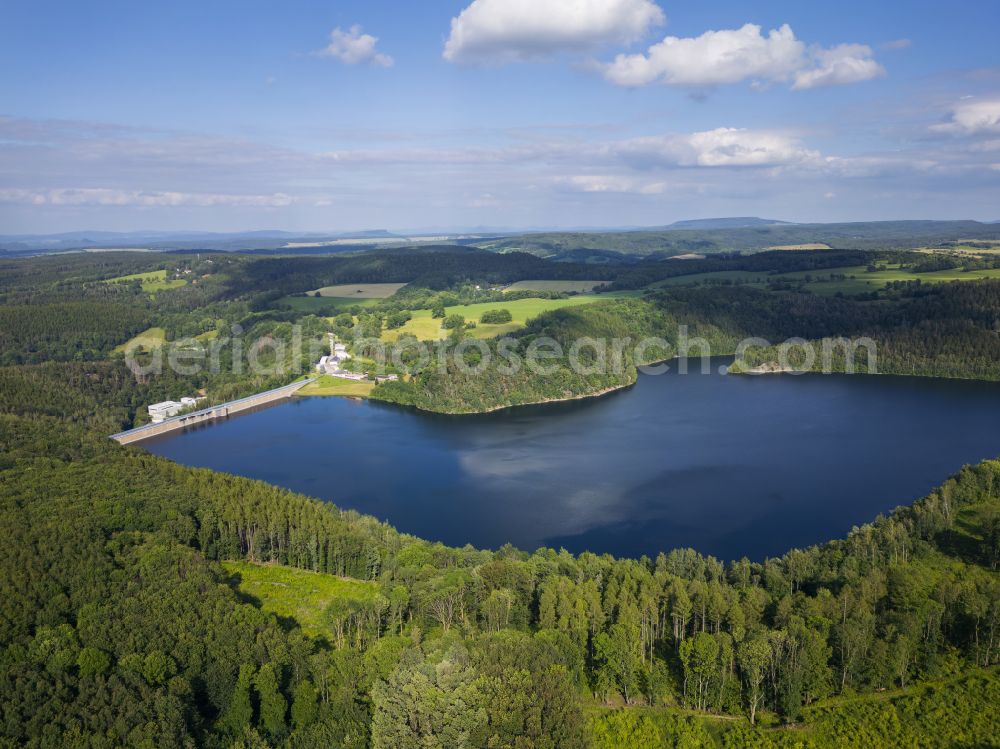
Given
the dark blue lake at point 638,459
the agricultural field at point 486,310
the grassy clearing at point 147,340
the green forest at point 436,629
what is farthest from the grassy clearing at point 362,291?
the green forest at point 436,629

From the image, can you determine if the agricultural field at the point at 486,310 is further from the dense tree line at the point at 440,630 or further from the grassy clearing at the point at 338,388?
the dense tree line at the point at 440,630

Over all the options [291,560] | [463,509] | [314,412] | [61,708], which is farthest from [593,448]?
[61,708]

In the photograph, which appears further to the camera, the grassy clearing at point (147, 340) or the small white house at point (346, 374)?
the grassy clearing at point (147, 340)

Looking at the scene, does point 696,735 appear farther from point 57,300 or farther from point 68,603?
point 57,300

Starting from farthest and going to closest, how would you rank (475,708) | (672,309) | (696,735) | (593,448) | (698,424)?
(672,309), (698,424), (593,448), (696,735), (475,708)

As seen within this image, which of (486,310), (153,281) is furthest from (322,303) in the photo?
(153,281)

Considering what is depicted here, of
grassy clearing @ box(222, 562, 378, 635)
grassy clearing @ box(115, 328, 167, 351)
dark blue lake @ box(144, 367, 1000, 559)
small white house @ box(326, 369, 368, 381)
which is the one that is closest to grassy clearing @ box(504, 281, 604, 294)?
small white house @ box(326, 369, 368, 381)
